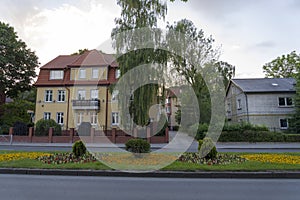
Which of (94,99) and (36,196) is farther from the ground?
(94,99)

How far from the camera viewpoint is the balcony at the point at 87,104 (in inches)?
1079

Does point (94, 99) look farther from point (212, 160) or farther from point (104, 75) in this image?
point (212, 160)

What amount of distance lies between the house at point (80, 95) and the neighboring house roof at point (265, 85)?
1774 cm

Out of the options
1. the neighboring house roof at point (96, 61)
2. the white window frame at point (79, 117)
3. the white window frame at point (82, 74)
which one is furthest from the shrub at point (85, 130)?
the neighboring house roof at point (96, 61)

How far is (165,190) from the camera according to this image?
5.04 metres

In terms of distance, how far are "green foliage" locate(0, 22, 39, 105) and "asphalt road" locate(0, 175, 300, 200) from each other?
26.5 metres

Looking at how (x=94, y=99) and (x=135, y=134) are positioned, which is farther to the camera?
(x=94, y=99)

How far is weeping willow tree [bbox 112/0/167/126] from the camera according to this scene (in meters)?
11.0

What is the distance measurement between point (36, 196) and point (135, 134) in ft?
31.0

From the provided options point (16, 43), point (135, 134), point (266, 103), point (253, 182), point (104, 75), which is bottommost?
point (253, 182)

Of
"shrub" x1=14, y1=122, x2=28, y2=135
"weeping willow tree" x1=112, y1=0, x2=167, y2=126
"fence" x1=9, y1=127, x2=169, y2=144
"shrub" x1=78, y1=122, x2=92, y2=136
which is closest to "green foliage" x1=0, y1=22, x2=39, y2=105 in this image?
"shrub" x1=14, y1=122, x2=28, y2=135

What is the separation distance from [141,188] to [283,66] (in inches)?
1843

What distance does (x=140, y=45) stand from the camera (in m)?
11.2

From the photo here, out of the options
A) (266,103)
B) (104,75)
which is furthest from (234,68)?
(104,75)
